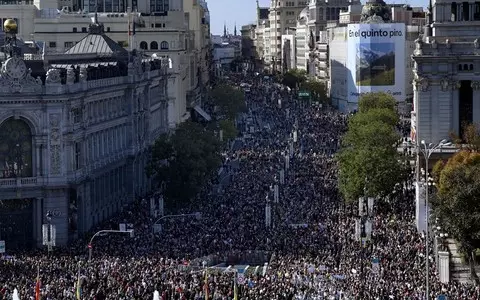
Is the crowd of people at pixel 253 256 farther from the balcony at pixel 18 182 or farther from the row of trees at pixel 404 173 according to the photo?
the balcony at pixel 18 182

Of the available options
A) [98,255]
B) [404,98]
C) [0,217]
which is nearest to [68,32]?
[404,98]

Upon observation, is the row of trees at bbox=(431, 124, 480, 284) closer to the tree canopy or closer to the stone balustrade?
the tree canopy

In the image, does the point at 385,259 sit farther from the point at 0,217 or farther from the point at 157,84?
the point at 157,84

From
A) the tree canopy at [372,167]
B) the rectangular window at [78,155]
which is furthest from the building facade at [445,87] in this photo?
the rectangular window at [78,155]

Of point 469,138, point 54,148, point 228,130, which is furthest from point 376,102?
point 54,148

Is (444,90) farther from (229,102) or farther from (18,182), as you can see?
(229,102)

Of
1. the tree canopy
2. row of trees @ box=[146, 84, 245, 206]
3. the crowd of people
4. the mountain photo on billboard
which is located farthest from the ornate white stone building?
the mountain photo on billboard
